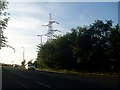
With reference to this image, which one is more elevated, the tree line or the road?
the tree line

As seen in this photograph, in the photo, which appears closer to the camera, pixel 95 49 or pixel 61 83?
pixel 61 83

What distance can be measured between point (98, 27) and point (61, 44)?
1552 centimetres

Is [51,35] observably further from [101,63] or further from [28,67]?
[101,63]

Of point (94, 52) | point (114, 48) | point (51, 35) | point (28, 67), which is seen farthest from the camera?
point (51, 35)

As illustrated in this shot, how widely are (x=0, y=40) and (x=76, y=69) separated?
26279mm

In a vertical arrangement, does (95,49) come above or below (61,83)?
above

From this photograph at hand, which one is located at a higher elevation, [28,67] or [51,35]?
[51,35]

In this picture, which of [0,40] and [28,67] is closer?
[0,40]

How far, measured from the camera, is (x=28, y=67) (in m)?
86.0

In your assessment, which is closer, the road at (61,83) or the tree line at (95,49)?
the road at (61,83)

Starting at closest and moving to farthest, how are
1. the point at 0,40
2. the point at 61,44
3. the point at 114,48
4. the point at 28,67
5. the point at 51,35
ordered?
the point at 0,40 → the point at 114,48 → the point at 61,44 → the point at 28,67 → the point at 51,35

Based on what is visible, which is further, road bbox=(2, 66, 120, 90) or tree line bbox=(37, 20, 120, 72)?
tree line bbox=(37, 20, 120, 72)

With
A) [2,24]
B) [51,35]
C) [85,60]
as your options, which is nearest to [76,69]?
[85,60]

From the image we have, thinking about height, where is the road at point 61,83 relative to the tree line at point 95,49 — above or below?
below
